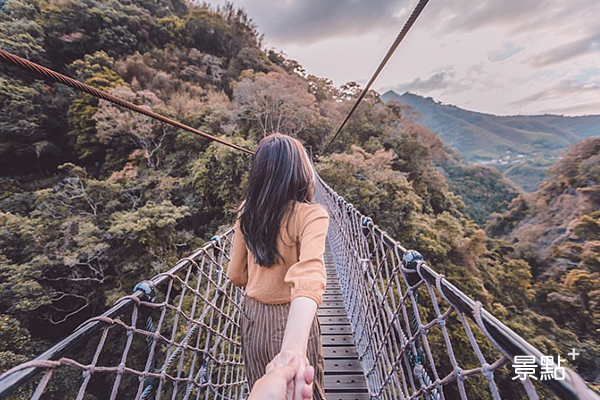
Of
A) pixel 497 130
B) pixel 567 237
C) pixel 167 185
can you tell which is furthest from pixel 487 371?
pixel 497 130

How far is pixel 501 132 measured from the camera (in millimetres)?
39875

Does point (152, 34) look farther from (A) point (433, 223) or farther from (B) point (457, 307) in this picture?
(B) point (457, 307)

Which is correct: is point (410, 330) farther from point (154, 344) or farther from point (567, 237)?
point (567, 237)

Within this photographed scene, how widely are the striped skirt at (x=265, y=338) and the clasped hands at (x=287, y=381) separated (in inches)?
10.1

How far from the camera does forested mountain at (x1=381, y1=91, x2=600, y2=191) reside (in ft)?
100

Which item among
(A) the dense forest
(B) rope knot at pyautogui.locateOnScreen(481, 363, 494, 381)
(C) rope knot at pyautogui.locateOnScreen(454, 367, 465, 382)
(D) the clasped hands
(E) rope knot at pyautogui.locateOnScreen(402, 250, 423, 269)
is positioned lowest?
(A) the dense forest

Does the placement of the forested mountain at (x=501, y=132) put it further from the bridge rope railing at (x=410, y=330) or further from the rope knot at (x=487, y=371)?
the rope knot at (x=487, y=371)

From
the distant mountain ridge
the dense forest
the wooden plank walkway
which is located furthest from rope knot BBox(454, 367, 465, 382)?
the distant mountain ridge

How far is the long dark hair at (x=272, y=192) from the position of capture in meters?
0.61

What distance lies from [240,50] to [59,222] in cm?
1206

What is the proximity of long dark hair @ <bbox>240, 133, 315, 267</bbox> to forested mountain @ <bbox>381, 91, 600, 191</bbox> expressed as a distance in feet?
96.5

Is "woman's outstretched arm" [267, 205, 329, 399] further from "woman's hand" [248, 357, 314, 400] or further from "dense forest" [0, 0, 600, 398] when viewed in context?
"dense forest" [0, 0, 600, 398]

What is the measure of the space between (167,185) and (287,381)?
21.8ft

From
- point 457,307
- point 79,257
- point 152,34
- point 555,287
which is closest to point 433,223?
point 555,287
